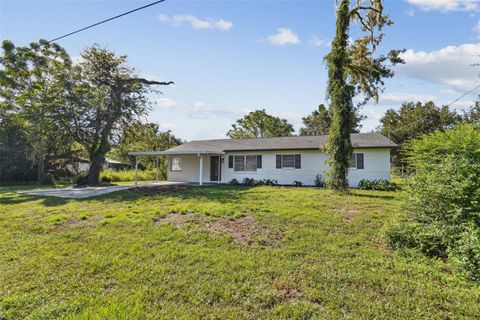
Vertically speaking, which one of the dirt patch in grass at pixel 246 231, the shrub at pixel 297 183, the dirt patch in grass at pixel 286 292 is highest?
the shrub at pixel 297 183

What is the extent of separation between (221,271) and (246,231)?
2228mm

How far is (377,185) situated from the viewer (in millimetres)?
15258

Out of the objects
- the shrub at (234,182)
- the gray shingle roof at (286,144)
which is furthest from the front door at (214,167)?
the shrub at (234,182)

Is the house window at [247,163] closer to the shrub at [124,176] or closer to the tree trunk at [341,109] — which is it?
the tree trunk at [341,109]

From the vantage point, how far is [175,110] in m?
25.7

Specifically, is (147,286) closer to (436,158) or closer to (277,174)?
(436,158)

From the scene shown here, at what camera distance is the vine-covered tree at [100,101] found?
19688mm

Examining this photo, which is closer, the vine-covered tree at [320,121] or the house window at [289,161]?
the house window at [289,161]

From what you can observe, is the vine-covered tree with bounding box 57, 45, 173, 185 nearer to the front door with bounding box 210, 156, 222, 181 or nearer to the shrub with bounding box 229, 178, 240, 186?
the front door with bounding box 210, 156, 222, 181

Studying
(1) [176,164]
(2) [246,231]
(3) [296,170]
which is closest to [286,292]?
(2) [246,231]

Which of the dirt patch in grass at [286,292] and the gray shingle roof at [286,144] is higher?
the gray shingle roof at [286,144]

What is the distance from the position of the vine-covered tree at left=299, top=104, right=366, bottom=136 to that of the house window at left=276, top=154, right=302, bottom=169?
2087 centimetres

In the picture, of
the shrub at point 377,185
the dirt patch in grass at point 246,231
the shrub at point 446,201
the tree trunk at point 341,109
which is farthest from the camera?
the shrub at point 377,185

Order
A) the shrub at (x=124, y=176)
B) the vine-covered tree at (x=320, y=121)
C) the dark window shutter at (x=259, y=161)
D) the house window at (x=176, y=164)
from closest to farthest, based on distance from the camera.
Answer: the dark window shutter at (x=259, y=161), the house window at (x=176, y=164), the shrub at (x=124, y=176), the vine-covered tree at (x=320, y=121)
